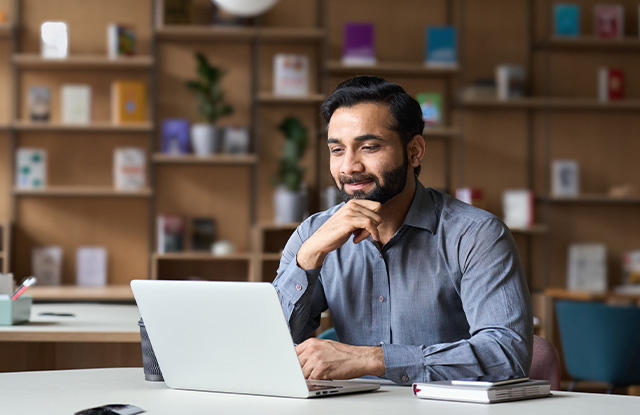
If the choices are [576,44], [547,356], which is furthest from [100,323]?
[576,44]

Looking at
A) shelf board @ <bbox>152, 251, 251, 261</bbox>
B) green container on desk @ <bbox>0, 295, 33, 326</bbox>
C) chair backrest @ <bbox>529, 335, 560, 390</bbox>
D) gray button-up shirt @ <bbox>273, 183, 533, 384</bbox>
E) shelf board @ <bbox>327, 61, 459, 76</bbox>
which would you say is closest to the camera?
gray button-up shirt @ <bbox>273, 183, 533, 384</bbox>

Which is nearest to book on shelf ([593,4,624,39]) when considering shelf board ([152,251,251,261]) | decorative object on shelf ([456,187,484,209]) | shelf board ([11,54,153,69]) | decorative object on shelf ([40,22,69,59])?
decorative object on shelf ([456,187,484,209])

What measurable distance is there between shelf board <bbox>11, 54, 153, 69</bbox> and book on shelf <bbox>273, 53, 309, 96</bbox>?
0.81 meters

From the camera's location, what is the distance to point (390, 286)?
1.94 m

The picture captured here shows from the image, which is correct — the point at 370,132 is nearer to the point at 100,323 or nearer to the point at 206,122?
the point at 100,323

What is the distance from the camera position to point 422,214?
1940 millimetres

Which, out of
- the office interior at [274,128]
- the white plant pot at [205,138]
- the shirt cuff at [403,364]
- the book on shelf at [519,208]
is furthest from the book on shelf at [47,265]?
the shirt cuff at [403,364]

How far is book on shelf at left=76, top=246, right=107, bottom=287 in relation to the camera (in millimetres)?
5168

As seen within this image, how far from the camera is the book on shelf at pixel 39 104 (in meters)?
5.15

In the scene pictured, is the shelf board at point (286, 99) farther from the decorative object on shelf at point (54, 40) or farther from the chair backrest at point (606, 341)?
the chair backrest at point (606, 341)

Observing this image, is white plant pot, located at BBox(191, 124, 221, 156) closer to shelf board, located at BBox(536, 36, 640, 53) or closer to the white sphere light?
the white sphere light

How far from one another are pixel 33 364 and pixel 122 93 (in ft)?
→ 9.43

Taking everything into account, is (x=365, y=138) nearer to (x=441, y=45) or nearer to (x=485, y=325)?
(x=485, y=325)

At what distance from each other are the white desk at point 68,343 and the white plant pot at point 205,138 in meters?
2.37
